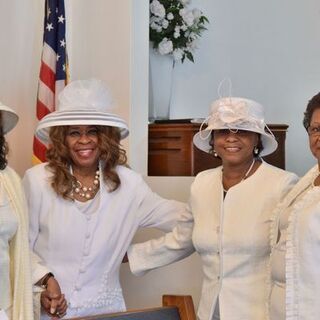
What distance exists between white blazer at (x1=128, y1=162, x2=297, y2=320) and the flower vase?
1.44 metres

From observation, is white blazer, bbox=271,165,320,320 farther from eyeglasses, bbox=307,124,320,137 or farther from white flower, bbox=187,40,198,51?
white flower, bbox=187,40,198,51

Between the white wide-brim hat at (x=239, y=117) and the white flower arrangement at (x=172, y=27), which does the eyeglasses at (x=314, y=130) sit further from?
the white flower arrangement at (x=172, y=27)

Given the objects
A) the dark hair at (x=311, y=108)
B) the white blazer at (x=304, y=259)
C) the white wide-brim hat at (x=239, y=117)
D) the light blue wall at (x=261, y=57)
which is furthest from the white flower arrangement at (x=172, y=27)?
the white blazer at (x=304, y=259)

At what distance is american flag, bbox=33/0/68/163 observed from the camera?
9.43 feet

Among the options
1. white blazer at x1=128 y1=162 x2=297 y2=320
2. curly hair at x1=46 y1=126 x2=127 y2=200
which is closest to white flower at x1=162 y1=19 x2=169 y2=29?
curly hair at x1=46 y1=126 x2=127 y2=200

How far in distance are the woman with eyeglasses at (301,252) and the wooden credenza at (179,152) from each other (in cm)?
119

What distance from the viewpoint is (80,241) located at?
82.7 inches

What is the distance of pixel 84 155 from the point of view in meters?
2.12

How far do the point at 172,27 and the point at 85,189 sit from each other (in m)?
1.46

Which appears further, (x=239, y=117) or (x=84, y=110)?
(x=84, y=110)

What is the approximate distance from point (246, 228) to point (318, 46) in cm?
238

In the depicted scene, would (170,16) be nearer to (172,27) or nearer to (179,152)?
(172,27)

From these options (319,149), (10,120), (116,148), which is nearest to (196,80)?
(116,148)

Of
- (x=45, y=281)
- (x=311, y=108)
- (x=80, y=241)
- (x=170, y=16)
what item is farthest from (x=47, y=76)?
(x=311, y=108)
